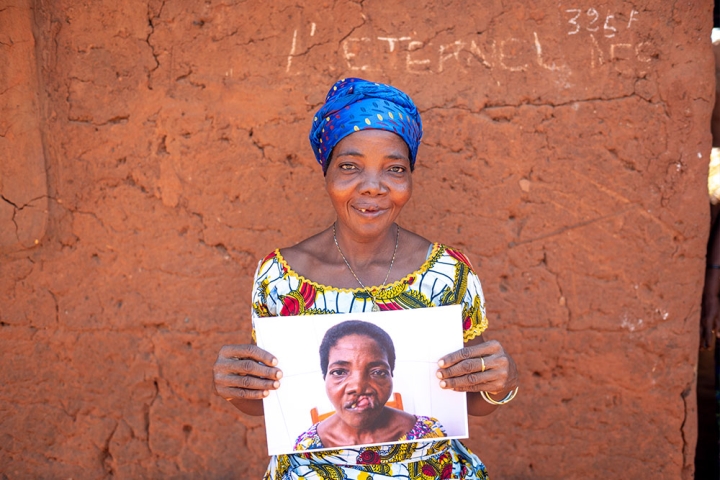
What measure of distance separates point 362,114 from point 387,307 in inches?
24.2

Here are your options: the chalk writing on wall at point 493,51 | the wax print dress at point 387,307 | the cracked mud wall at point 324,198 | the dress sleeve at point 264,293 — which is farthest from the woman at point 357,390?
the chalk writing on wall at point 493,51

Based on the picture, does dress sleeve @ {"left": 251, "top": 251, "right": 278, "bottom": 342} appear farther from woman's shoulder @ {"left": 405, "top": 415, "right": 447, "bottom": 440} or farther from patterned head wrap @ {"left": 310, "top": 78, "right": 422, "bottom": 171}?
woman's shoulder @ {"left": 405, "top": 415, "right": 447, "bottom": 440}

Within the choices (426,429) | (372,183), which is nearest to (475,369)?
(426,429)

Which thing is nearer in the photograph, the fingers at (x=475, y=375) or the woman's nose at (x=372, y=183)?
the fingers at (x=475, y=375)

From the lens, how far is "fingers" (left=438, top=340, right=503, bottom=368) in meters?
1.88

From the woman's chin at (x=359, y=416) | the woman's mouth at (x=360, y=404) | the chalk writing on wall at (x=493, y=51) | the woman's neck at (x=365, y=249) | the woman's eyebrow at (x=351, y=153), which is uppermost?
the chalk writing on wall at (x=493, y=51)

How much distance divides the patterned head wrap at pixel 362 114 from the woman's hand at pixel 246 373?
0.69 m

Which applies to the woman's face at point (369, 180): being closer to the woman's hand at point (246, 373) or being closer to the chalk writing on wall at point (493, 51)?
the woman's hand at point (246, 373)

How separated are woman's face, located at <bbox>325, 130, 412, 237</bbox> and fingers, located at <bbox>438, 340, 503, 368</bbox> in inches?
18.3

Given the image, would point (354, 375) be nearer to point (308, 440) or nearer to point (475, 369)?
point (308, 440)

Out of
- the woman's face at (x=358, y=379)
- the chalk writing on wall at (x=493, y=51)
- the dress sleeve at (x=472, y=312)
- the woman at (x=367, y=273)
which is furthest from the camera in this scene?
the chalk writing on wall at (x=493, y=51)

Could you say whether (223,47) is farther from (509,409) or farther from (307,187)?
(509,409)

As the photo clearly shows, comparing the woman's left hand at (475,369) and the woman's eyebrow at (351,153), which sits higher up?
the woman's eyebrow at (351,153)

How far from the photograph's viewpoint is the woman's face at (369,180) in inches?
81.2
